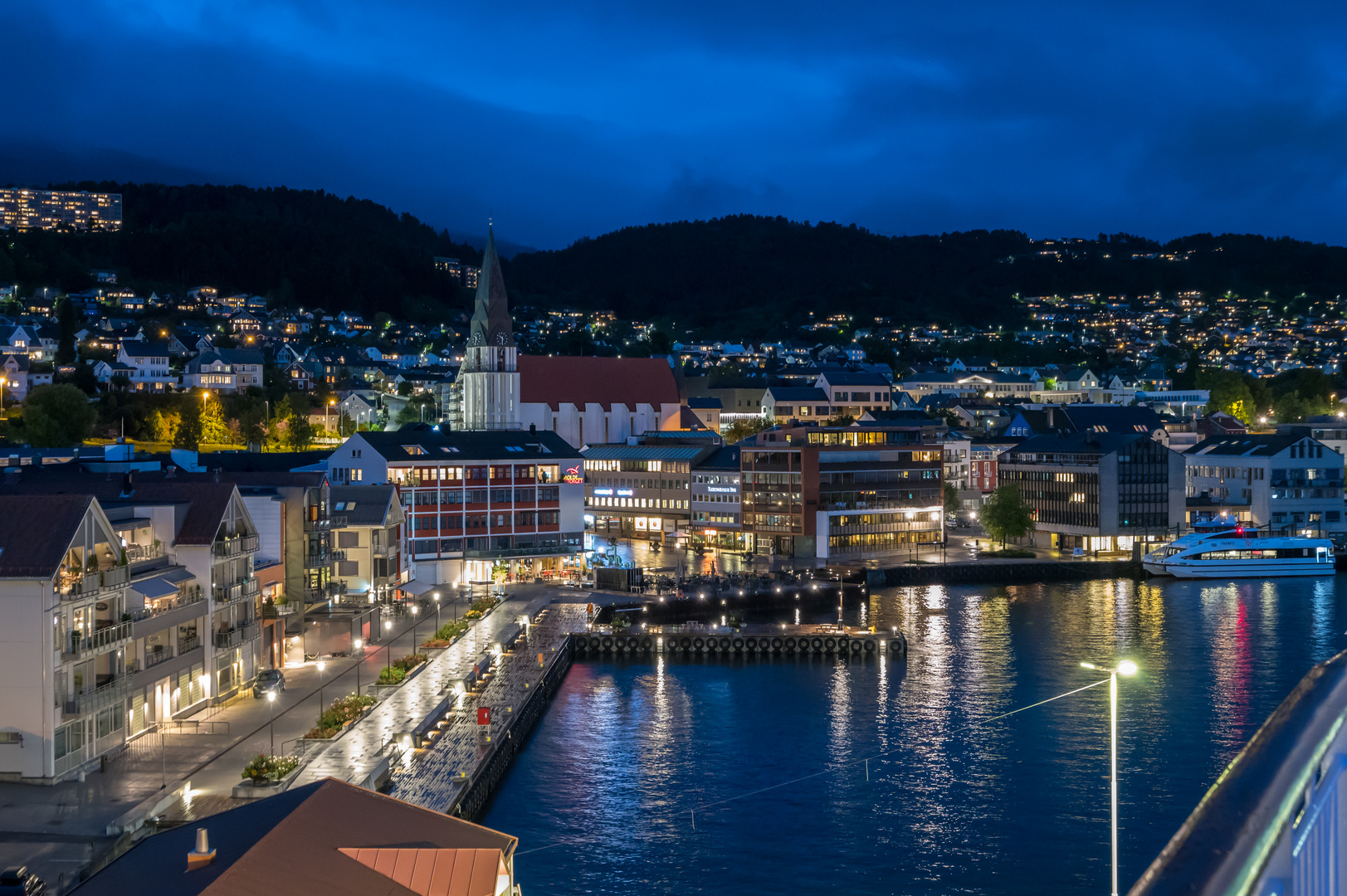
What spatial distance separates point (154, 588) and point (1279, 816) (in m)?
26.9

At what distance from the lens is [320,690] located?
30.9 meters

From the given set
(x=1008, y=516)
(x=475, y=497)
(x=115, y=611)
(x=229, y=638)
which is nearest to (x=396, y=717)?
(x=229, y=638)

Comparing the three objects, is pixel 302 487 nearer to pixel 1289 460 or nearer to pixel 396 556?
pixel 396 556

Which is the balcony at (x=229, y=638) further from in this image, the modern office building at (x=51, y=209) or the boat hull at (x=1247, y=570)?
the modern office building at (x=51, y=209)

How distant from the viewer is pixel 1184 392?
397 feet

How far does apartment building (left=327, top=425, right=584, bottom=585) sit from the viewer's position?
53.6 m

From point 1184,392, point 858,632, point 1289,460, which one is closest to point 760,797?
point 858,632

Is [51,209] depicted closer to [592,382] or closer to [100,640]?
[592,382]

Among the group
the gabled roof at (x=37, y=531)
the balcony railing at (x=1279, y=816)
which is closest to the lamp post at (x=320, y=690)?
the gabled roof at (x=37, y=531)

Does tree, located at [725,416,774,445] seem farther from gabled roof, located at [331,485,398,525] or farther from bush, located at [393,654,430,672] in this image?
bush, located at [393,654,430,672]

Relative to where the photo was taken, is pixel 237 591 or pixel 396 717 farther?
pixel 237 591

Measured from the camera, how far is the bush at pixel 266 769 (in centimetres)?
2162

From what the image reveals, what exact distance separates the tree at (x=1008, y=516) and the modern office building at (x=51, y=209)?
153353 millimetres

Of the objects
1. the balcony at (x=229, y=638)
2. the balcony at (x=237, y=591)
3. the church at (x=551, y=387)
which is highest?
the church at (x=551, y=387)
